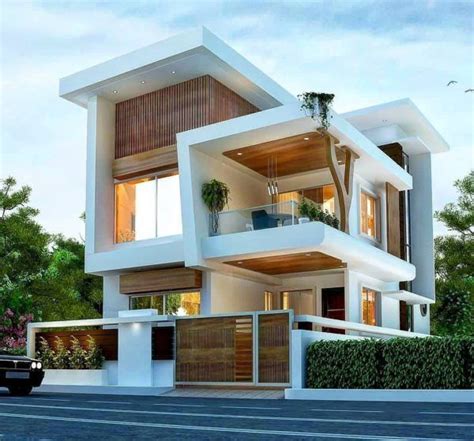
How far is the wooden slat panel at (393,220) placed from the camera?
89.0 ft

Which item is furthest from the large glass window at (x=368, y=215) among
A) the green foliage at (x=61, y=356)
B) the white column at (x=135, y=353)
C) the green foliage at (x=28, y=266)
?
the green foliage at (x=28, y=266)

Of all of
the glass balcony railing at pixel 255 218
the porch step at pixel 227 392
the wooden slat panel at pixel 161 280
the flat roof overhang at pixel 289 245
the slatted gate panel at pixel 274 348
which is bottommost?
the porch step at pixel 227 392

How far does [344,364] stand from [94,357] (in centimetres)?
810

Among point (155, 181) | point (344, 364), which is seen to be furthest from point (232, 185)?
point (344, 364)

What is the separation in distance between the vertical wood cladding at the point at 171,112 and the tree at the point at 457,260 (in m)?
17.7

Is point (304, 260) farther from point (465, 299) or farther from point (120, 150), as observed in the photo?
point (465, 299)

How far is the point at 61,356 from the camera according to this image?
74.5ft

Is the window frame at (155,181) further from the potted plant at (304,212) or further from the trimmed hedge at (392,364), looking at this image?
the trimmed hedge at (392,364)

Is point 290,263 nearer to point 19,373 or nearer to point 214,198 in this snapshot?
point 214,198

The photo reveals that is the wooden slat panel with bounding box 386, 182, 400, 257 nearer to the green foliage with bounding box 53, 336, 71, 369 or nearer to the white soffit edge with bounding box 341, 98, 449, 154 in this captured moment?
the white soffit edge with bounding box 341, 98, 449, 154

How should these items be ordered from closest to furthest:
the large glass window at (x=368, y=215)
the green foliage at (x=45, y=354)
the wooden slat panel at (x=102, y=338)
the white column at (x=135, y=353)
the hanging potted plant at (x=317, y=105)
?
the hanging potted plant at (x=317, y=105), the white column at (x=135, y=353), the wooden slat panel at (x=102, y=338), the green foliage at (x=45, y=354), the large glass window at (x=368, y=215)

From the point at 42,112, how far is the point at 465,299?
72.4 ft

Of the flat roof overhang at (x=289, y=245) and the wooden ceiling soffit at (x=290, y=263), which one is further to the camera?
the wooden ceiling soffit at (x=290, y=263)

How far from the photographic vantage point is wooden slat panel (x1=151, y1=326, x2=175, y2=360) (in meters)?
20.2
